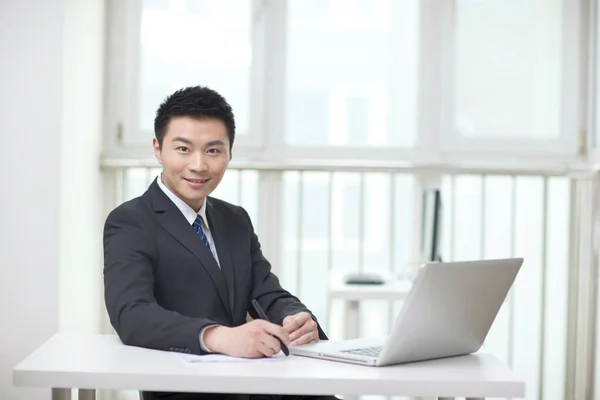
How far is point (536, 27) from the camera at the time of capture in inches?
146

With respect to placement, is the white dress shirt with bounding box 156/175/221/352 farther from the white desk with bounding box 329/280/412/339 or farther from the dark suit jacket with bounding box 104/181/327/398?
the white desk with bounding box 329/280/412/339

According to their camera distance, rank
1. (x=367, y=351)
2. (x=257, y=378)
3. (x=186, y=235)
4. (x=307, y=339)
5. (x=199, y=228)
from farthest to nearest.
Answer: (x=199, y=228)
(x=186, y=235)
(x=307, y=339)
(x=367, y=351)
(x=257, y=378)

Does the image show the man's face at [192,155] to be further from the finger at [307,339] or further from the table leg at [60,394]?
the table leg at [60,394]

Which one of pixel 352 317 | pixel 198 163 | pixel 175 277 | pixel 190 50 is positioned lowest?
pixel 352 317

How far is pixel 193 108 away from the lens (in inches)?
73.2

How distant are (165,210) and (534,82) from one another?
233 centimetres

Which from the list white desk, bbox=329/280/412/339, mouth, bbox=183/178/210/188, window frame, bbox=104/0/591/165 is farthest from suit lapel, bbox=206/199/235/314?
window frame, bbox=104/0/591/165

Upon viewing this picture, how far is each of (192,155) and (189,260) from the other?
9.0 inches

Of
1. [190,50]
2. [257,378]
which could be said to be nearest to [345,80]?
[190,50]

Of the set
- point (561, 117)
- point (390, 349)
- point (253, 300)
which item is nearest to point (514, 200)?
point (561, 117)

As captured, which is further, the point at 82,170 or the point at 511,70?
the point at 511,70

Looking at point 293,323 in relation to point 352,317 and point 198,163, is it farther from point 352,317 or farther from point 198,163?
point 352,317

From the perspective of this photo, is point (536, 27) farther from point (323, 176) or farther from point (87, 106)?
point (87, 106)

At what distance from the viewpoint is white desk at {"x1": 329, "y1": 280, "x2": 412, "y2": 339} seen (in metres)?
2.83
